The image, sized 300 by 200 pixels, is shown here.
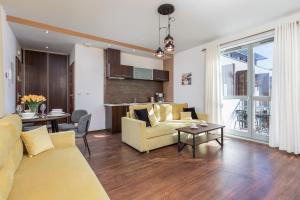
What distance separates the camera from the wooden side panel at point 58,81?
5789mm

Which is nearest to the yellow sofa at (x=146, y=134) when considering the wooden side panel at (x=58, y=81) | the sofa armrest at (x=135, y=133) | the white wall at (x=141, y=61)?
the sofa armrest at (x=135, y=133)

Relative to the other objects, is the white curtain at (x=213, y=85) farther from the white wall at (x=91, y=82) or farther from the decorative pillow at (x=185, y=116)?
the white wall at (x=91, y=82)

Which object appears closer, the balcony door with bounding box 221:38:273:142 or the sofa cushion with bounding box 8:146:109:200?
the sofa cushion with bounding box 8:146:109:200

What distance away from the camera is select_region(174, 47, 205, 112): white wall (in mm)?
5129

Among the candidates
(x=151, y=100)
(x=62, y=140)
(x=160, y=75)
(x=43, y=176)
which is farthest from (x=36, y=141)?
(x=160, y=75)

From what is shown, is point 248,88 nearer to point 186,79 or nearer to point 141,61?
point 186,79

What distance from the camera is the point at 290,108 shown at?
3.21 m

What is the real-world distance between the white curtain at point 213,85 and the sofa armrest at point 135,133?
7.74ft

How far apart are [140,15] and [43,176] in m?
3.04

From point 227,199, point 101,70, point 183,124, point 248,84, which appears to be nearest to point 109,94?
point 101,70

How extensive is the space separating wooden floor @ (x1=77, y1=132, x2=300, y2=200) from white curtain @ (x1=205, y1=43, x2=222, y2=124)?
1159mm

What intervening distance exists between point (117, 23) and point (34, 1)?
1485mm

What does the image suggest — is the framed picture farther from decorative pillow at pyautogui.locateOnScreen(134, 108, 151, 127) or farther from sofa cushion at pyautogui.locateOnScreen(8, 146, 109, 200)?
sofa cushion at pyautogui.locateOnScreen(8, 146, 109, 200)

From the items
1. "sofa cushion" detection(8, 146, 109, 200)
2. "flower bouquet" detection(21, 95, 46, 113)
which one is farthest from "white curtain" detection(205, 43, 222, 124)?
"flower bouquet" detection(21, 95, 46, 113)
